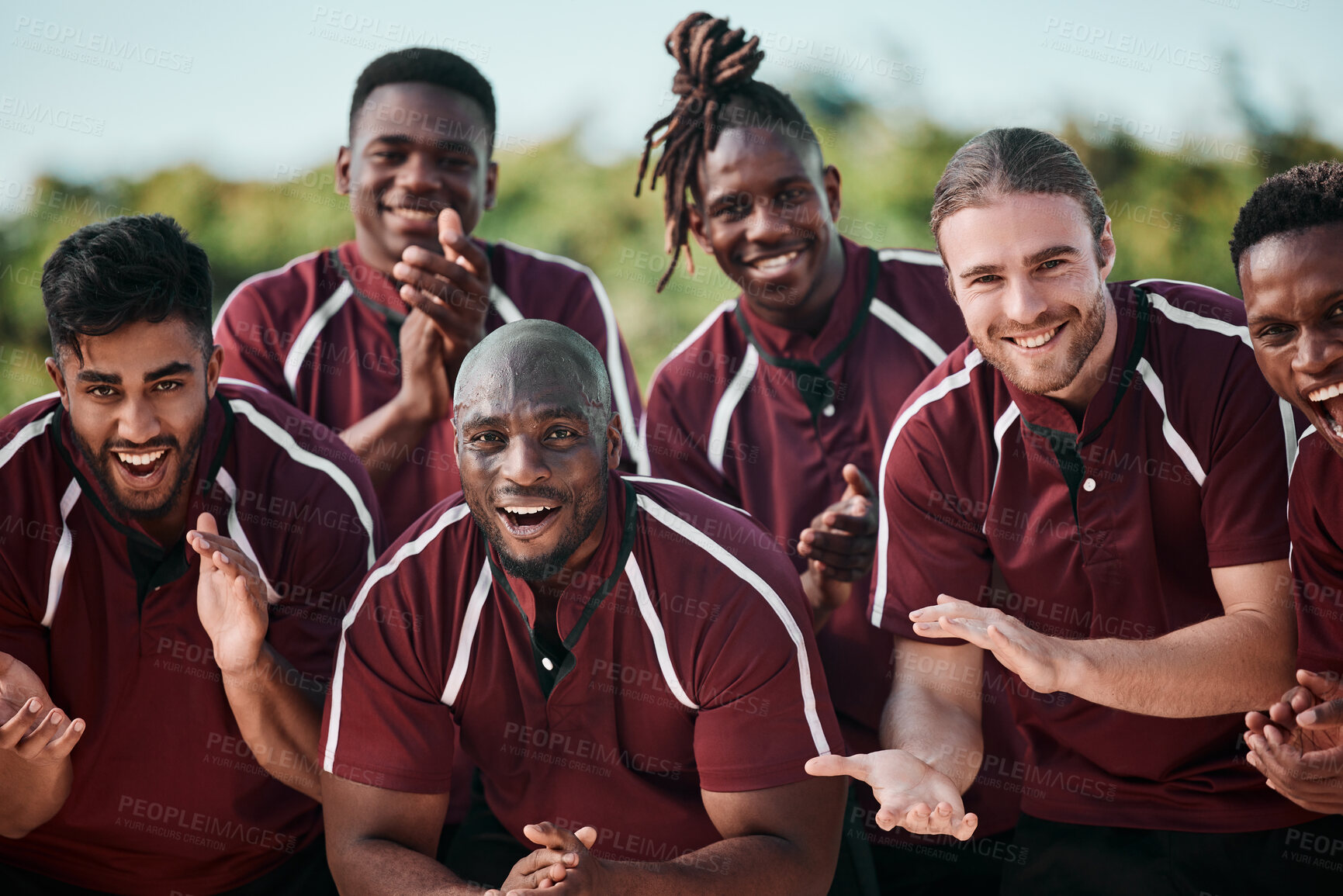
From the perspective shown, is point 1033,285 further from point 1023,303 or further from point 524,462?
point 524,462

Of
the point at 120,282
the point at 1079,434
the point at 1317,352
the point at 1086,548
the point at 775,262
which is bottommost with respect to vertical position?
the point at 1086,548

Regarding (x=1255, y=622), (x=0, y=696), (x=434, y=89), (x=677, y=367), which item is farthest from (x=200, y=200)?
(x=1255, y=622)

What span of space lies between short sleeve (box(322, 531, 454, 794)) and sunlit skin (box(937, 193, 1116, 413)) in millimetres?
1231

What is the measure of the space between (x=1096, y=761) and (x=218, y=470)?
2.04 m

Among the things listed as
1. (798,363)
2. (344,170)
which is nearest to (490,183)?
(344,170)

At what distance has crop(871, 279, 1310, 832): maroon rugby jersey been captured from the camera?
237 centimetres

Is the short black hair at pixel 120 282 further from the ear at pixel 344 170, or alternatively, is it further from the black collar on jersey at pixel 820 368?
the black collar on jersey at pixel 820 368

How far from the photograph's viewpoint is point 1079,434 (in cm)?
245

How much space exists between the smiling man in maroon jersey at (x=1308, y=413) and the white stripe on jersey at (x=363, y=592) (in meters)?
1.58

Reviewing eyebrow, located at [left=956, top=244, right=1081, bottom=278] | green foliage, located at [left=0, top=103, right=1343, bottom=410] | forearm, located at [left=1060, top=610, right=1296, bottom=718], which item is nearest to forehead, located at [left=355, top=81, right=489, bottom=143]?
eyebrow, located at [left=956, top=244, right=1081, bottom=278]

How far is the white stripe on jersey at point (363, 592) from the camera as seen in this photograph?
2.38 m

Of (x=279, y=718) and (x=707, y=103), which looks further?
(x=707, y=103)

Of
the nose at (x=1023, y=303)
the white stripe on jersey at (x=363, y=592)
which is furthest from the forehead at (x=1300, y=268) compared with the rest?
the white stripe on jersey at (x=363, y=592)

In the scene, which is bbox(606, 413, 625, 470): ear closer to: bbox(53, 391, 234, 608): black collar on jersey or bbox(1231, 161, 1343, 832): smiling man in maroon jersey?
bbox(53, 391, 234, 608): black collar on jersey
